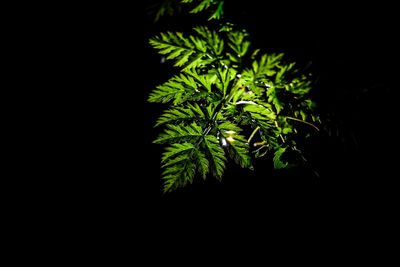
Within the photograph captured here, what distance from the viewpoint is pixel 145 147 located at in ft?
6.97

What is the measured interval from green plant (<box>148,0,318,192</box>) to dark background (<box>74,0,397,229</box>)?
103 millimetres

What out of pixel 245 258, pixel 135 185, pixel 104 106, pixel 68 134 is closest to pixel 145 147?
pixel 135 185

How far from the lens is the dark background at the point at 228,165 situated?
33.8 inches

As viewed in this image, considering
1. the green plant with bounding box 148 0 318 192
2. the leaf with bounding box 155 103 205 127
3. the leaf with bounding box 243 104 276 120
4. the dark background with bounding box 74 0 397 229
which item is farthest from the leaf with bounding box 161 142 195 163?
the dark background with bounding box 74 0 397 229

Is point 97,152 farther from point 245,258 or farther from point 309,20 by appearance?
point 309,20

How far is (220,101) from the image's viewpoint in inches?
41.3

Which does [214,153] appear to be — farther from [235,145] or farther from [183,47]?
[183,47]

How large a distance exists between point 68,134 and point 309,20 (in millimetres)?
2300

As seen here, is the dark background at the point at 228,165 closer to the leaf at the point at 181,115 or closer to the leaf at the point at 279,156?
the leaf at the point at 279,156

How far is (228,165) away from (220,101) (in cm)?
123

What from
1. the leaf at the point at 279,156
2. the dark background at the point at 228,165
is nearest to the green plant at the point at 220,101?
the leaf at the point at 279,156

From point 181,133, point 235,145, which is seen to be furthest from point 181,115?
point 235,145

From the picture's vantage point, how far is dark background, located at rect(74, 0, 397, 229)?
0.86 metres

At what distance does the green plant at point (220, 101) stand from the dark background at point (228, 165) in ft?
0.34
